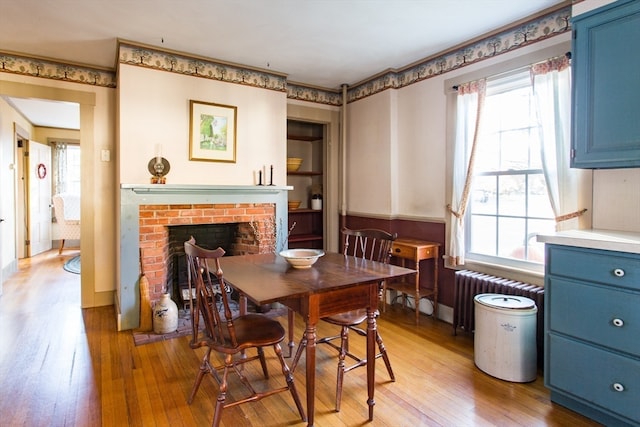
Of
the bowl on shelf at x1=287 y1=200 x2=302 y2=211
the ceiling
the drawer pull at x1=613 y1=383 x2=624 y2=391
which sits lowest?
the drawer pull at x1=613 y1=383 x2=624 y2=391

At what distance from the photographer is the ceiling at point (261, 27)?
262 cm

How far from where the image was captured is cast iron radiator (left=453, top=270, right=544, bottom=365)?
8.61 feet

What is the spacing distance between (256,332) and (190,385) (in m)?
0.73

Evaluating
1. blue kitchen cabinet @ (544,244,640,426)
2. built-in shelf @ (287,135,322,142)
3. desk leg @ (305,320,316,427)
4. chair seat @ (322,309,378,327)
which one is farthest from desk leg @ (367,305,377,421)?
built-in shelf @ (287,135,322,142)

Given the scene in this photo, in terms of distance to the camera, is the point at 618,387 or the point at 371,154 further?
the point at 371,154

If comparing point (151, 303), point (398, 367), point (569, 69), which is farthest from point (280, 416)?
point (569, 69)

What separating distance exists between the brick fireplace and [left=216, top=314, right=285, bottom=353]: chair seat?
152cm

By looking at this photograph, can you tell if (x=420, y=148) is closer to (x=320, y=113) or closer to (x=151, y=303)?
(x=320, y=113)

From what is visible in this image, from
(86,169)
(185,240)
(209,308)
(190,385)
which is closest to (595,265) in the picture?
(209,308)

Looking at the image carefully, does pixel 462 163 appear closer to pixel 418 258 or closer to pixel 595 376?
pixel 418 258

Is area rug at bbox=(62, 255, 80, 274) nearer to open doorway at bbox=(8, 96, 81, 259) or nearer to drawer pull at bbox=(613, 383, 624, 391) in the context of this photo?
open doorway at bbox=(8, 96, 81, 259)

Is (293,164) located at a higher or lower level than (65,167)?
lower

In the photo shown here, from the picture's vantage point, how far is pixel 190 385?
2.37 meters

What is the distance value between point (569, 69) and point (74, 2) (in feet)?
11.3
